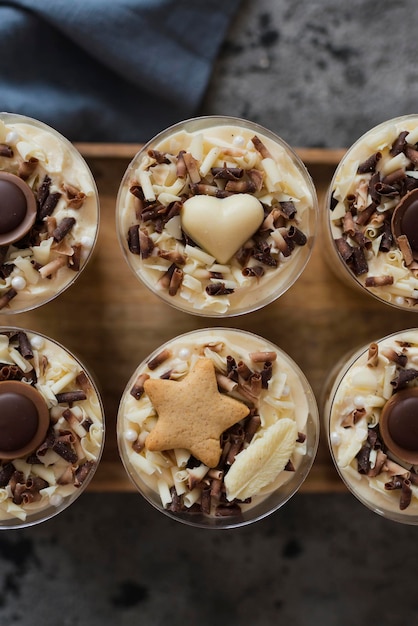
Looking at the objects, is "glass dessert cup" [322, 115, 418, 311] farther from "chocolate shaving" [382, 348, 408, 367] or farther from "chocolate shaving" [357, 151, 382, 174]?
"chocolate shaving" [382, 348, 408, 367]

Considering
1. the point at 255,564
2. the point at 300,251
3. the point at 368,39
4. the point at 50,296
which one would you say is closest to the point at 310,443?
the point at 300,251

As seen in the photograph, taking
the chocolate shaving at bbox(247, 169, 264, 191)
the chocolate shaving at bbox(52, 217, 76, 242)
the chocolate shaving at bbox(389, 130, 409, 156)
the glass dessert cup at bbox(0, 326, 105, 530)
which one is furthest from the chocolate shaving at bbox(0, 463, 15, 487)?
the chocolate shaving at bbox(389, 130, 409, 156)

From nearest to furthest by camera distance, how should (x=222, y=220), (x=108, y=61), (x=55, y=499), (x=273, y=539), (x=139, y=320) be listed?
(x=222, y=220) → (x=55, y=499) → (x=139, y=320) → (x=108, y=61) → (x=273, y=539)

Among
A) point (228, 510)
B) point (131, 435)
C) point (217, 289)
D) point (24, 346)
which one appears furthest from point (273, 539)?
point (24, 346)

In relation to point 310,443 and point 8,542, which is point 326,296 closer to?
point 310,443

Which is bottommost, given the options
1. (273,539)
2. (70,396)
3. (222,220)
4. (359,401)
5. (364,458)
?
(273,539)

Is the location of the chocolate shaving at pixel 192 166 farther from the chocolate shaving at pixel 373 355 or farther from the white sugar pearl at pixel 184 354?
the chocolate shaving at pixel 373 355

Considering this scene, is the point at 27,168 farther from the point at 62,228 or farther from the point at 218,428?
the point at 218,428
